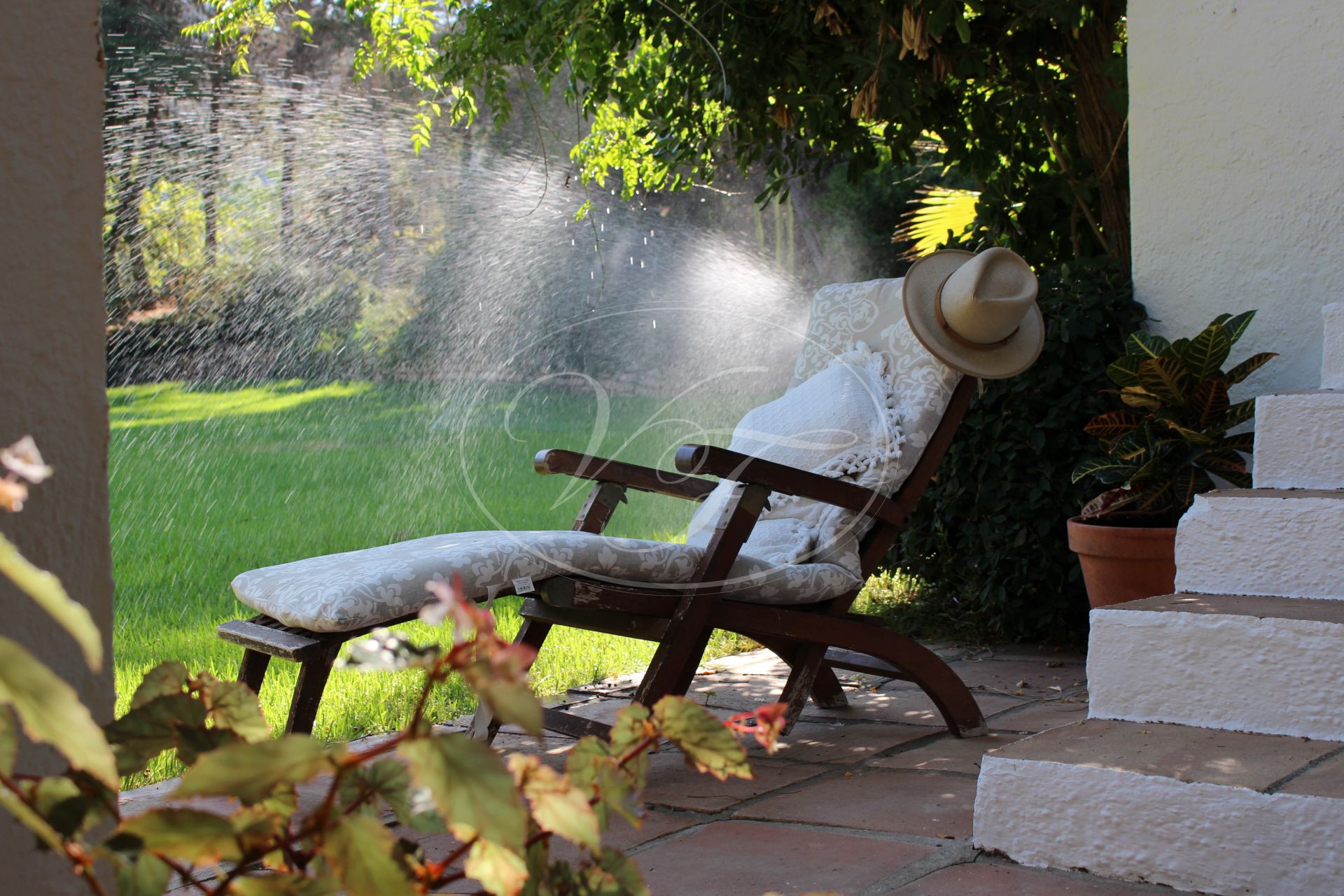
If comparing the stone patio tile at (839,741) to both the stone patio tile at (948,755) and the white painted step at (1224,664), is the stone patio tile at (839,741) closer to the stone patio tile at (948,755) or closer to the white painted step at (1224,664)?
the stone patio tile at (948,755)

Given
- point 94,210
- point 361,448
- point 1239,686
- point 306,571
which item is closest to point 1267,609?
point 1239,686

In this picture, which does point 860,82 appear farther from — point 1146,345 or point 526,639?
point 526,639

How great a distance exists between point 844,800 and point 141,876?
1949mm

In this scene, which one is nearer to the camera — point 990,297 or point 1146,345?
point 990,297

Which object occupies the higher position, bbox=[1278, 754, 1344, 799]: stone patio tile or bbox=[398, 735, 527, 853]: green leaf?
bbox=[398, 735, 527, 853]: green leaf

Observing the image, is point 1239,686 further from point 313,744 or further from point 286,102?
point 286,102

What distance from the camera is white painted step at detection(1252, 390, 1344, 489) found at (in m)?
2.34

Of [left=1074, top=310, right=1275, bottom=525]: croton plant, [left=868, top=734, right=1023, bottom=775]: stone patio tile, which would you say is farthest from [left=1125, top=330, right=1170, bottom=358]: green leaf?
[left=868, top=734, right=1023, bottom=775]: stone patio tile

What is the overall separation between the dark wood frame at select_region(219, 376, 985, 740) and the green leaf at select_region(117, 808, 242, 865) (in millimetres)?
1604

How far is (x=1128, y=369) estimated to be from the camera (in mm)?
3188

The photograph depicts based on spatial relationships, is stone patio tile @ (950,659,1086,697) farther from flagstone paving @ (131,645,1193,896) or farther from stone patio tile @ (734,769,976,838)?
stone patio tile @ (734,769,976,838)

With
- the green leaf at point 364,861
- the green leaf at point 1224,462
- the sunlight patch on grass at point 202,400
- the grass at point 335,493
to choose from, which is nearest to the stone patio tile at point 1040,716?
the green leaf at point 1224,462

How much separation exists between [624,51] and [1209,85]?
2.34 meters

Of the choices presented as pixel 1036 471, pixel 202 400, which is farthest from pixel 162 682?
pixel 202 400
